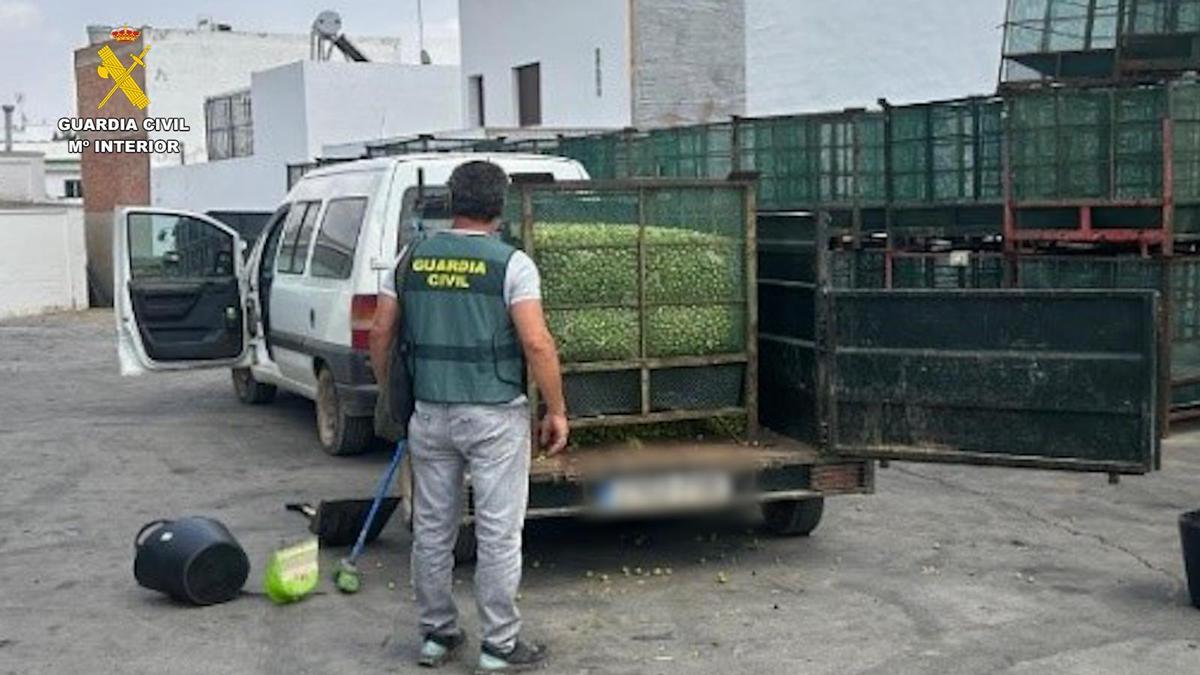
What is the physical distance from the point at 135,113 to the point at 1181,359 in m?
38.7

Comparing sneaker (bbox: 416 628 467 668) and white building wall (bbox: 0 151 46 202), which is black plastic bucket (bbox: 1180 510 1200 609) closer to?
sneaker (bbox: 416 628 467 668)

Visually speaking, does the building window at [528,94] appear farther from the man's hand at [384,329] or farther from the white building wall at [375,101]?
the man's hand at [384,329]

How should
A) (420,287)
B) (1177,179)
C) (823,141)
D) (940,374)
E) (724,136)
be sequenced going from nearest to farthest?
(420,287)
(940,374)
(1177,179)
(823,141)
(724,136)

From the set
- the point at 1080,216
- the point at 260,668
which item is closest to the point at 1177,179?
the point at 1080,216

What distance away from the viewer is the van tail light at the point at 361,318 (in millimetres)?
8961

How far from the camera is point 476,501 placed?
535 cm

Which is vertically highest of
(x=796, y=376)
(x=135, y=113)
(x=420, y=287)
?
(x=135, y=113)

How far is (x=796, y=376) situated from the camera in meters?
6.95

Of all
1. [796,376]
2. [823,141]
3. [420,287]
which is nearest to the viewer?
[420,287]

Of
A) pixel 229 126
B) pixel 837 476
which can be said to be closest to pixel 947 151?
pixel 837 476

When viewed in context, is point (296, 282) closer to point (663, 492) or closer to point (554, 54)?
point (663, 492)

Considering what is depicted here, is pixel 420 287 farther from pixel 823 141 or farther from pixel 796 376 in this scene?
pixel 823 141

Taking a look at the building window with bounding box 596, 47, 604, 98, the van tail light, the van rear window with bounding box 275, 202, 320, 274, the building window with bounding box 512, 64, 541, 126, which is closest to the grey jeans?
the van tail light

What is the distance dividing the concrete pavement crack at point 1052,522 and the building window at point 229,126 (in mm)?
35208
